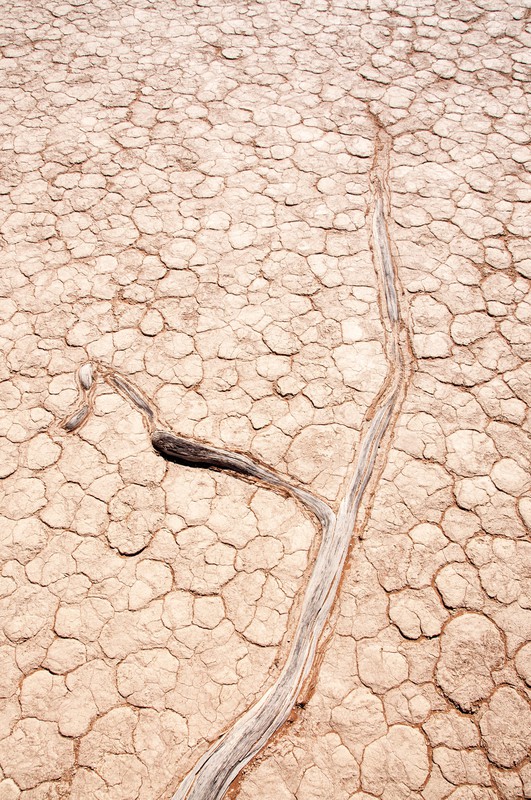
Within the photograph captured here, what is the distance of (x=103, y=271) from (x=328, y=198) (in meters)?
1.10

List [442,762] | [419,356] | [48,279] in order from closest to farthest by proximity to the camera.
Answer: [442,762] → [419,356] → [48,279]

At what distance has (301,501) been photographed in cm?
196

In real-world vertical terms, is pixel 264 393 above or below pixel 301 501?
above

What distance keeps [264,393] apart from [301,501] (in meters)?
0.45

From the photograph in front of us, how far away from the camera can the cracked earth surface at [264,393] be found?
1.60 metres

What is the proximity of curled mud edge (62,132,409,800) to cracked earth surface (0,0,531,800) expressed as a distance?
3 cm

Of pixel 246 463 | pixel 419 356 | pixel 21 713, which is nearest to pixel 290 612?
pixel 246 463

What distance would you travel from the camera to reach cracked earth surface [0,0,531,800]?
1.60 meters

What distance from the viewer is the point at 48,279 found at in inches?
101

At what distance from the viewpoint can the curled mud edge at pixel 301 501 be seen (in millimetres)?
1558

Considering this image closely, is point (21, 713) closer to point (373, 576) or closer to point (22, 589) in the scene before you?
point (22, 589)

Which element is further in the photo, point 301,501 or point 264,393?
point 264,393

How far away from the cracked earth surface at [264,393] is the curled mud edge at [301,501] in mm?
28

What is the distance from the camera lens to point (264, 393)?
7.24 feet
